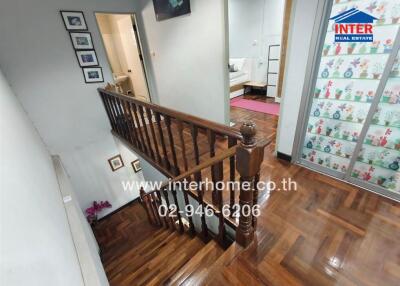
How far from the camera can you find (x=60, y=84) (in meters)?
2.99

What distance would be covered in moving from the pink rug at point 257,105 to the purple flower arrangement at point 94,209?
12.2 feet

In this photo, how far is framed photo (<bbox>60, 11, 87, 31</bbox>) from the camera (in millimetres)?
2785

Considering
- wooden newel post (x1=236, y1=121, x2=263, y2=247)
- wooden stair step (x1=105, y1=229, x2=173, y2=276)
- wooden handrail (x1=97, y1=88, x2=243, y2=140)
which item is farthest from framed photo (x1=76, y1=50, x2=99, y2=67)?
wooden newel post (x1=236, y1=121, x2=263, y2=247)

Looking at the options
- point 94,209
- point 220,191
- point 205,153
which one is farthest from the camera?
point 94,209

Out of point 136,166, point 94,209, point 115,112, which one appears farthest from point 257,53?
point 94,209

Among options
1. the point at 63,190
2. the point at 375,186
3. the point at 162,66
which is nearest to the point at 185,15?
the point at 162,66

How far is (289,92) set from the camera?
212 cm

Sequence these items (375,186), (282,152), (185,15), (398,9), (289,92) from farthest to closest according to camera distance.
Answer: (185,15) < (282,152) < (289,92) < (375,186) < (398,9)

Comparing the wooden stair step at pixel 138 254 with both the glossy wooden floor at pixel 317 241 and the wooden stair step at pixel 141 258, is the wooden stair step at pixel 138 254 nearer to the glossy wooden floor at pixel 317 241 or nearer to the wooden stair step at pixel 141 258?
the wooden stair step at pixel 141 258

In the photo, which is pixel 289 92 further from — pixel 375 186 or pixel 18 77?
pixel 18 77

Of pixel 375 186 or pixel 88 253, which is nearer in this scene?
pixel 88 253

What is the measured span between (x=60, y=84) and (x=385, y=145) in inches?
165

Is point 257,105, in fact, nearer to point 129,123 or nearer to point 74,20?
point 129,123

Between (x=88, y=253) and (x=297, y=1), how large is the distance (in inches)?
119
